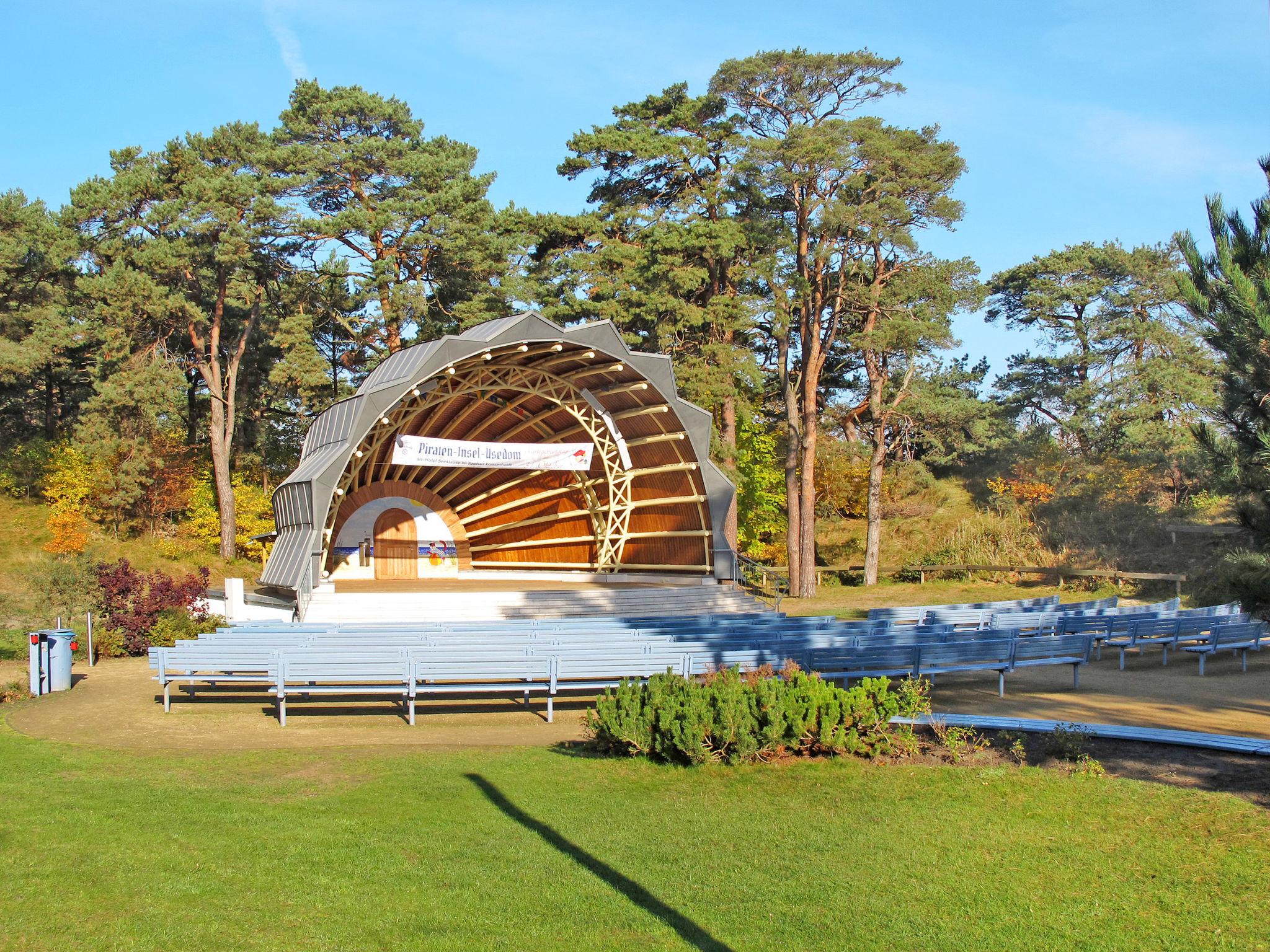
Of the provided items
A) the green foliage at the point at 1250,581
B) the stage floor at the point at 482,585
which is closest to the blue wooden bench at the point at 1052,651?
the green foliage at the point at 1250,581

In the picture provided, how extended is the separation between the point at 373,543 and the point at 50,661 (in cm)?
1366

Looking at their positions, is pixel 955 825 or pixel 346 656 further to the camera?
pixel 346 656

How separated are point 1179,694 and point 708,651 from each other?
5960 mm

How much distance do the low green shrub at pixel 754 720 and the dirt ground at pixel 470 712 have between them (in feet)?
6.88

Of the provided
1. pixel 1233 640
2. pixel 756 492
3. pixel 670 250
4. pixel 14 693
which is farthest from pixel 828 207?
pixel 14 693

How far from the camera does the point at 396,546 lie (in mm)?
27719

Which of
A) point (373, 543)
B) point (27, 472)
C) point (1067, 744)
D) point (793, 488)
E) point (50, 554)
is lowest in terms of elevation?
point (1067, 744)

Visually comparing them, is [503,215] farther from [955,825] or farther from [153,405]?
[955,825]

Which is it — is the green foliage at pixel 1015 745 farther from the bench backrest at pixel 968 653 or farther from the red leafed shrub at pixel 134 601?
the red leafed shrub at pixel 134 601

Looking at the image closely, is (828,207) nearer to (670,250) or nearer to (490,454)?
(670,250)

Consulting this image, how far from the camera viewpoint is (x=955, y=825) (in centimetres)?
708

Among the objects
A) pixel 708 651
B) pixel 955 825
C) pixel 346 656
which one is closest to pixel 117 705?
pixel 346 656

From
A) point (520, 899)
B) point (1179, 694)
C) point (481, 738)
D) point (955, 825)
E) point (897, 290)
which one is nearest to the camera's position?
point (520, 899)

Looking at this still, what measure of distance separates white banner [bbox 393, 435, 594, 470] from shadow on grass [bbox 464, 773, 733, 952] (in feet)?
50.1
